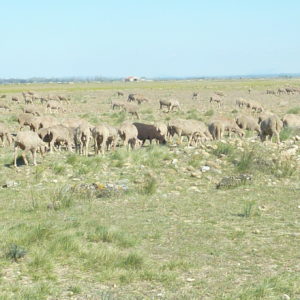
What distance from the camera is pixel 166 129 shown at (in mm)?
23344

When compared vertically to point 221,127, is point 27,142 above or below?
above

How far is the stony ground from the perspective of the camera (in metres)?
7.74

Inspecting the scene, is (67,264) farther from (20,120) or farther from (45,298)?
(20,120)

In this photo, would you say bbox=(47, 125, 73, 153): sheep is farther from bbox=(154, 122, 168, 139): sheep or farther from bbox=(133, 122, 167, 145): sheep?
bbox=(154, 122, 168, 139): sheep

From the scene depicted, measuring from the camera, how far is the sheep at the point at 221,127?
2442 cm

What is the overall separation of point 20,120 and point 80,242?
19119mm

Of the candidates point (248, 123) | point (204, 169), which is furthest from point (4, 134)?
point (248, 123)

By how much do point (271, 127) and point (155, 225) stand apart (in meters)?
13.4

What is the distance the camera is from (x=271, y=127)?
A: 23.1 m

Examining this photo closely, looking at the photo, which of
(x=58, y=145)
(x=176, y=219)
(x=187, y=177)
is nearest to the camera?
(x=176, y=219)

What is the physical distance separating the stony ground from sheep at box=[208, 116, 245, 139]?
19.3 feet

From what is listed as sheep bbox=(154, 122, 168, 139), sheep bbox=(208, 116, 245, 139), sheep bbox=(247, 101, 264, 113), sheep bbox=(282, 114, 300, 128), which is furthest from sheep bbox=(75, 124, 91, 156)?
sheep bbox=(247, 101, 264, 113)

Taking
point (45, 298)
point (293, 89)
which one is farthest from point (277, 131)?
point (293, 89)

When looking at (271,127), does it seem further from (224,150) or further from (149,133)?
(224,150)
